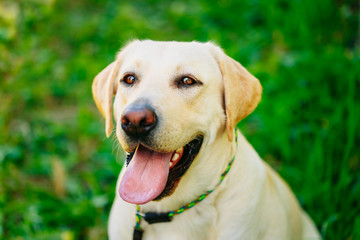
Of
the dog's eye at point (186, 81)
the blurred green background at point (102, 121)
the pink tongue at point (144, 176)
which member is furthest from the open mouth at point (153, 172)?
the blurred green background at point (102, 121)

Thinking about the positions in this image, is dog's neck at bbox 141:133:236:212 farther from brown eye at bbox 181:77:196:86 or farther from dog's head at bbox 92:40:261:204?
brown eye at bbox 181:77:196:86

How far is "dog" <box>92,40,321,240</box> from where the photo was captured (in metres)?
1.94

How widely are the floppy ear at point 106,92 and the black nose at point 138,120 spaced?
1.58 ft

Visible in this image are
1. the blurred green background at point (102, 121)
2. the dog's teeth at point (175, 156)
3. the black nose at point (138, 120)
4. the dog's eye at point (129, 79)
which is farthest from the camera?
the blurred green background at point (102, 121)

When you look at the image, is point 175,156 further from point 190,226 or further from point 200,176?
point 190,226

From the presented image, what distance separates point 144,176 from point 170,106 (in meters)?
0.42

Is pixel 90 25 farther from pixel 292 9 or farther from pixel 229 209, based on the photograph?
pixel 229 209

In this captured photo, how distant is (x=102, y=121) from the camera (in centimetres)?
430

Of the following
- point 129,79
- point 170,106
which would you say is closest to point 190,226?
point 170,106

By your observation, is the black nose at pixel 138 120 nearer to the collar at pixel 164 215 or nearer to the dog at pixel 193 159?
the dog at pixel 193 159

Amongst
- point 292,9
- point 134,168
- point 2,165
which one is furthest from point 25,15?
point 292,9

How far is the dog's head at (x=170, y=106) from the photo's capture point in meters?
1.81

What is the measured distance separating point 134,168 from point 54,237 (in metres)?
1.29

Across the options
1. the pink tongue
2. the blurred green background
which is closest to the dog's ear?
the pink tongue
